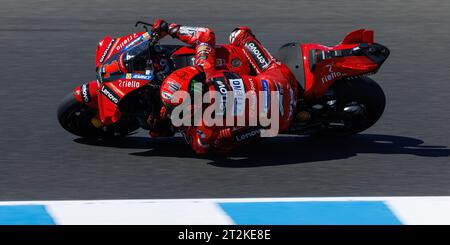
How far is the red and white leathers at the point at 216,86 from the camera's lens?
7.41 meters

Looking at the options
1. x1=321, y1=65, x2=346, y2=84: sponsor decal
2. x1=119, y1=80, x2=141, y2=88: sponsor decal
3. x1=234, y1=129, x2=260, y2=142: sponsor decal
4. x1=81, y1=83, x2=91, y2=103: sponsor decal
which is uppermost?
x1=321, y1=65, x2=346, y2=84: sponsor decal

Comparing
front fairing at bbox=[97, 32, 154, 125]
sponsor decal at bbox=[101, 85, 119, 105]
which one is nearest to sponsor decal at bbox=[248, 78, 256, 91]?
front fairing at bbox=[97, 32, 154, 125]

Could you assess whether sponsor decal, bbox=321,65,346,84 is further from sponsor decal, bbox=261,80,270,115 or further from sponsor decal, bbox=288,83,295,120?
sponsor decal, bbox=261,80,270,115

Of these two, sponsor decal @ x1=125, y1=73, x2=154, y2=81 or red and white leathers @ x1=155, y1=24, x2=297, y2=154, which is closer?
red and white leathers @ x1=155, y1=24, x2=297, y2=154

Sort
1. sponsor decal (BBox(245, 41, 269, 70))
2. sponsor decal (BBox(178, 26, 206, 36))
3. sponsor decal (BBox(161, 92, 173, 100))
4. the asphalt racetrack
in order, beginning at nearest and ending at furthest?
the asphalt racetrack → sponsor decal (BBox(161, 92, 173, 100)) → sponsor decal (BBox(178, 26, 206, 36)) → sponsor decal (BBox(245, 41, 269, 70))

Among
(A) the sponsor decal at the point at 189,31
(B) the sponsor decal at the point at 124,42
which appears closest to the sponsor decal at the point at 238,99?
(A) the sponsor decal at the point at 189,31

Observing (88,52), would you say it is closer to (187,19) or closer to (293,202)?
(187,19)

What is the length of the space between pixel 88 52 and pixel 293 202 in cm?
423

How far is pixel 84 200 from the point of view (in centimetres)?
690

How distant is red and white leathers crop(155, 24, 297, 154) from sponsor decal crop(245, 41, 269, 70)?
15mm

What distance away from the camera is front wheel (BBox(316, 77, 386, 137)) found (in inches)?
311

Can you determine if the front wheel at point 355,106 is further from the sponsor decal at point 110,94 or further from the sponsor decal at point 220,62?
the sponsor decal at point 110,94
